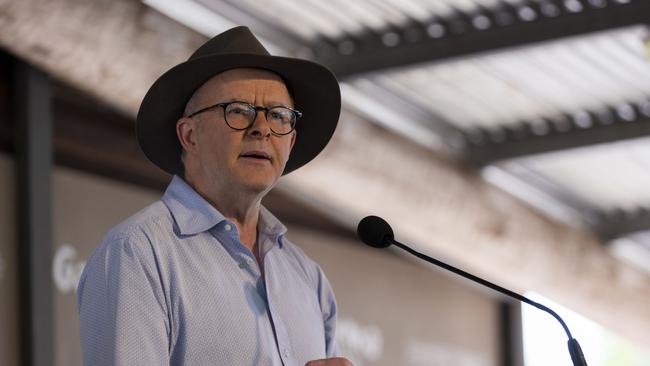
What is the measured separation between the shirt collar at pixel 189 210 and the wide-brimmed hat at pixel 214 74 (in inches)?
6.4

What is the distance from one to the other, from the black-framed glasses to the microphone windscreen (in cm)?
26


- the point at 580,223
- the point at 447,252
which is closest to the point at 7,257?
the point at 447,252

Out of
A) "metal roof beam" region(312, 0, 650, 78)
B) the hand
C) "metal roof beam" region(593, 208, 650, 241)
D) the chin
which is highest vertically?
"metal roof beam" region(312, 0, 650, 78)

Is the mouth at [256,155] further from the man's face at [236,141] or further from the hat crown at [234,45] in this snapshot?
the hat crown at [234,45]

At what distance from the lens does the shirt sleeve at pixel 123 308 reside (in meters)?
2.78

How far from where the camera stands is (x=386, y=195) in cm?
746

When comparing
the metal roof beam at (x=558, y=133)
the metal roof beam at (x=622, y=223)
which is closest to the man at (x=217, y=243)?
the metal roof beam at (x=558, y=133)

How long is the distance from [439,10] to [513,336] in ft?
16.6

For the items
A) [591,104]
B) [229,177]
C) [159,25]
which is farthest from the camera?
[591,104]

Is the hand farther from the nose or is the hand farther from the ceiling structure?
the ceiling structure

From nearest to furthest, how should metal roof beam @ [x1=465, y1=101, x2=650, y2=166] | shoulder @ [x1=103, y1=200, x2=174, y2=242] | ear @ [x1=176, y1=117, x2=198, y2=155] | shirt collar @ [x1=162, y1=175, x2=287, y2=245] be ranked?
shoulder @ [x1=103, y1=200, x2=174, y2=242], shirt collar @ [x1=162, y1=175, x2=287, y2=245], ear @ [x1=176, y1=117, x2=198, y2=155], metal roof beam @ [x1=465, y1=101, x2=650, y2=166]

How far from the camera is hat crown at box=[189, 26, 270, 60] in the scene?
3.22 metres

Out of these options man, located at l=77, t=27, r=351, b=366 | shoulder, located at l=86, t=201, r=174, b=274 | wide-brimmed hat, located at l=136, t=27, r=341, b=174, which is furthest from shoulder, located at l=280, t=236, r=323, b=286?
shoulder, located at l=86, t=201, r=174, b=274

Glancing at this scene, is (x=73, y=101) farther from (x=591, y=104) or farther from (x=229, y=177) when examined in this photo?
(x=229, y=177)
